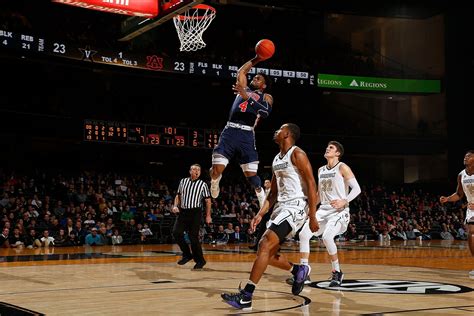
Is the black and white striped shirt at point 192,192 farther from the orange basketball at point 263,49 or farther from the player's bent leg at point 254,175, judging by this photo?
the orange basketball at point 263,49

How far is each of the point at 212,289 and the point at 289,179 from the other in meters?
2.00

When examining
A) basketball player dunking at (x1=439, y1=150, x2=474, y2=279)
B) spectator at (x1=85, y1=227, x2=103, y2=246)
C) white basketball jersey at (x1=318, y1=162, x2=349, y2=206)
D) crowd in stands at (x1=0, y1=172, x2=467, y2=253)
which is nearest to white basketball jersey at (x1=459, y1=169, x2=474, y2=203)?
basketball player dunking at (x1=439, y1=150, x2=474, y2=279)

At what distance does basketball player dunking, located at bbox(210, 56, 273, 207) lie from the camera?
8633 millimetres

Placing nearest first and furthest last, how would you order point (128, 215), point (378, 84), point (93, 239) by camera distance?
point (93, 239) → point (128, 215) → point (378, 84)

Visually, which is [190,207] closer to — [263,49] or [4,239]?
[263,49]

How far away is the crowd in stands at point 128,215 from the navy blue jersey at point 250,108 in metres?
11.8

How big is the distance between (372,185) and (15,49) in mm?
19220

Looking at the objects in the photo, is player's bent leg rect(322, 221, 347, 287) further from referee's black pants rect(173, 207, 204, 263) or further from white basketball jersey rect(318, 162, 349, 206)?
referee's black pants rect(173, 207, 204, 263)

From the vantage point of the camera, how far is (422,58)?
37625 millimetres

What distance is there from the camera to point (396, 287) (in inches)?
314

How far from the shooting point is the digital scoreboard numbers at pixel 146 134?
23750 millimetres

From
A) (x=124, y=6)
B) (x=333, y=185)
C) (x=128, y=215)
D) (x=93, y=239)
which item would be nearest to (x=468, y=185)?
(x=333, y=185)

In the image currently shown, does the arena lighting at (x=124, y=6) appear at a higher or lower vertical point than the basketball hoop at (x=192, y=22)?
lower

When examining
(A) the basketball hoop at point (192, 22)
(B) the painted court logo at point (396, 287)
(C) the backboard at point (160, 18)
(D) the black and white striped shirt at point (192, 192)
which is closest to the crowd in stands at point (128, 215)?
(A) the basketball hoop at point (192, 22)
